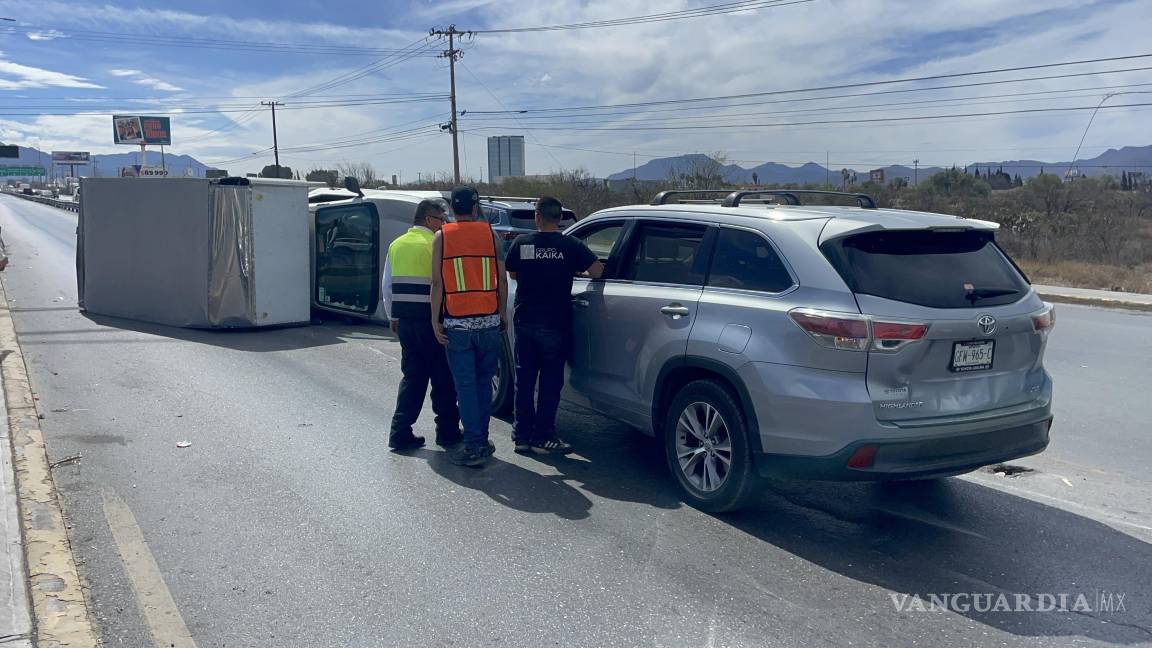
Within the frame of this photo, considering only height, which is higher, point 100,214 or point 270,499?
point 100,214

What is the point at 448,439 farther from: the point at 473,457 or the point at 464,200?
the point at 464,200

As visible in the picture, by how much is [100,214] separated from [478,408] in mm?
9165

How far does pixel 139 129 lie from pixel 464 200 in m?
95.1

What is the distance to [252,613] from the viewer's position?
164 inches

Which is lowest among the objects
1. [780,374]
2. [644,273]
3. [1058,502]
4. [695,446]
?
[1058,502]

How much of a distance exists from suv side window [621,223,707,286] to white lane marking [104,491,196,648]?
3.34 metres

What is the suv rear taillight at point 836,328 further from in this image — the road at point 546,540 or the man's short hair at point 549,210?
the man's short hair at point 549,210

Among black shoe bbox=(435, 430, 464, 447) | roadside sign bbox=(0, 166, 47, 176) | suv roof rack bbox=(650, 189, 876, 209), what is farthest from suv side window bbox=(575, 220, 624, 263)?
roadside sign bbox=(0, 166, 47, 176)

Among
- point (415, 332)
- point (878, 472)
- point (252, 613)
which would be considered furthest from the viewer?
point (415, 332)

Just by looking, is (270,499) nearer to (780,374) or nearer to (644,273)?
(644,273)

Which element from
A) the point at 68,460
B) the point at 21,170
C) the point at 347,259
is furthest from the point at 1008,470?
the point at 21,170

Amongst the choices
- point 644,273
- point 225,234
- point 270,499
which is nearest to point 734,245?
point 644,273

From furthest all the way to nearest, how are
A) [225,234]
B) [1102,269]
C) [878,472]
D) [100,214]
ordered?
[1102,269]
[100,214]
[225,234]
[878,472]

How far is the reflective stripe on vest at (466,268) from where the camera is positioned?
620cm
